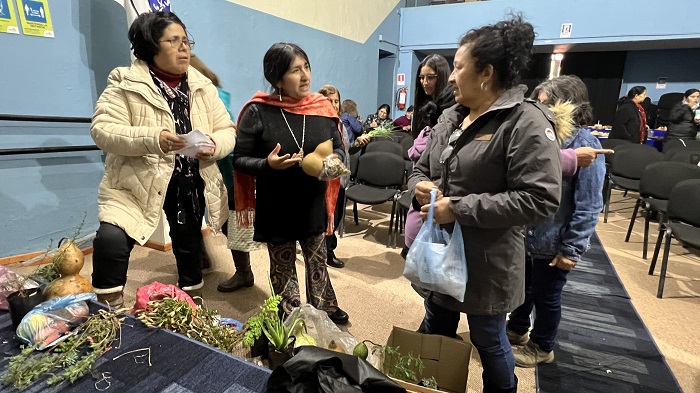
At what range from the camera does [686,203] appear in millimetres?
2906

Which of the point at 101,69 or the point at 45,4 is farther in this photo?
the point at 101,69

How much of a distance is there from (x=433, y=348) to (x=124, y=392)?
3.39ft

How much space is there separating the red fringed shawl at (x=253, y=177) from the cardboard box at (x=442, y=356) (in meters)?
0.77

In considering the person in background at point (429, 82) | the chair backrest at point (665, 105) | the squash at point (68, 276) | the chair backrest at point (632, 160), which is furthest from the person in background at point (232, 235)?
the chair backrest at point (665, 105)

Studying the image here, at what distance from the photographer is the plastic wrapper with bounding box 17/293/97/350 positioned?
1.27 metres

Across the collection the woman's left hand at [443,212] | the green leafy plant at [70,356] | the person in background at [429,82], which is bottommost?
the green leafy plant at [70,356]

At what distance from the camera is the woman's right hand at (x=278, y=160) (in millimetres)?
1702

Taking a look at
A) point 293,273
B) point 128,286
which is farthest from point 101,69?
point 293,273

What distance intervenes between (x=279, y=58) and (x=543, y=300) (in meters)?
1.62

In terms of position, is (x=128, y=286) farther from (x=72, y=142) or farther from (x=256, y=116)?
(x=256, y=116)

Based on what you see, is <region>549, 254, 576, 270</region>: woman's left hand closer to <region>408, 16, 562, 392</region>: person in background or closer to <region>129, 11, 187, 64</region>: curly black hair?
<region>408, 16, 562, 392</region>: person in background

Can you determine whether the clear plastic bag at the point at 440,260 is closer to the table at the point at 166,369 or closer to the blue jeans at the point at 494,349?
the blue jeans at the point at 494,349

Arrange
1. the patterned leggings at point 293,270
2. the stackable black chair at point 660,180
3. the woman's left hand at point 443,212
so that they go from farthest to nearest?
the stackable black chair at point 660,180 < the patterned leggings at point 293,270 < the woman's left hand at point 443,212

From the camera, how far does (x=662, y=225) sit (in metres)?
3.03
